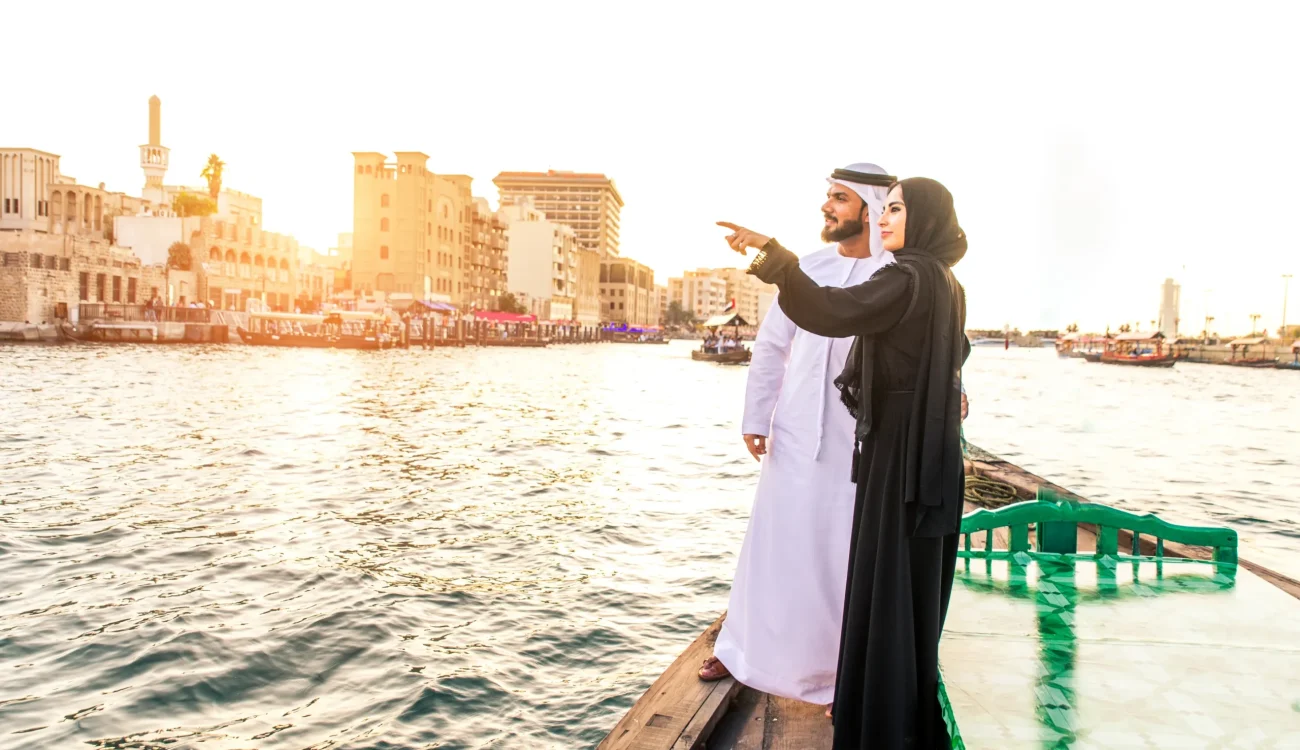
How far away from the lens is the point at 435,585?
266 inches

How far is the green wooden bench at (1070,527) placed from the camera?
144 inches

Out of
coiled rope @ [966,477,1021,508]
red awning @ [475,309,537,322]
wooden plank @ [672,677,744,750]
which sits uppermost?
red awning @ [475,309,537,322]

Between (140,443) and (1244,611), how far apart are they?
49.2 feet

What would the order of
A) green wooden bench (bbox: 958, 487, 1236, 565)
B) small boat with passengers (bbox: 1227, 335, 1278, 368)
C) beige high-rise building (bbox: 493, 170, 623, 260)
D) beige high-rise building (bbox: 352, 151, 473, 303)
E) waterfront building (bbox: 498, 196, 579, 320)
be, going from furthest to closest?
beige high-rise building (bbox: 493, 170, 623, 260) < waterfront building (bbox: 498, 196, 579, 320) < beige high-rise building (bbox: 352, 151, 473, 303) < small boat with passengers (bbox: 1227, 335, 1278, 368) < green wooden bench (bbox: 958, 487, 1236, 565)

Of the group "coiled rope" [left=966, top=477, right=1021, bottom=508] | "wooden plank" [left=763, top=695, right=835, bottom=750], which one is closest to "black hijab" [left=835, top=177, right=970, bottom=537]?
"wooden plank" [left=763, top=695, right=835, bottom=750]

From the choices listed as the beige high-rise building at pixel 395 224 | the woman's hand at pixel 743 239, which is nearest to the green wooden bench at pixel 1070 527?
the woman's hand at pixel 743 239

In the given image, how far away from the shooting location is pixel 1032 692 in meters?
2.51

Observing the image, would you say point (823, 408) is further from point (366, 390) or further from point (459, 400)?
point (366, 390)

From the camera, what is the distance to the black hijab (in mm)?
2293

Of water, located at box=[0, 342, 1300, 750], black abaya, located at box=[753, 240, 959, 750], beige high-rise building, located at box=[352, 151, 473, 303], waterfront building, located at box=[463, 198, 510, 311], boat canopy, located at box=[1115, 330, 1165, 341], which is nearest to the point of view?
black abaya, located at box=[753, 240, 959, 750]

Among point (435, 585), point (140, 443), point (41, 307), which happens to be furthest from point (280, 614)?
point (41, 307)

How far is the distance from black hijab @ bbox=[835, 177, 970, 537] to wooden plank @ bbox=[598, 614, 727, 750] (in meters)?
1.08

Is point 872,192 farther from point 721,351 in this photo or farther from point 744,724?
point 721,351

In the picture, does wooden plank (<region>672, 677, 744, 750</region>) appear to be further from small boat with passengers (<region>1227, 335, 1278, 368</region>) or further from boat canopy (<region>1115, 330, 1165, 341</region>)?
small boat with passengers (<region>1227, 335, 1278, 368</region>)
